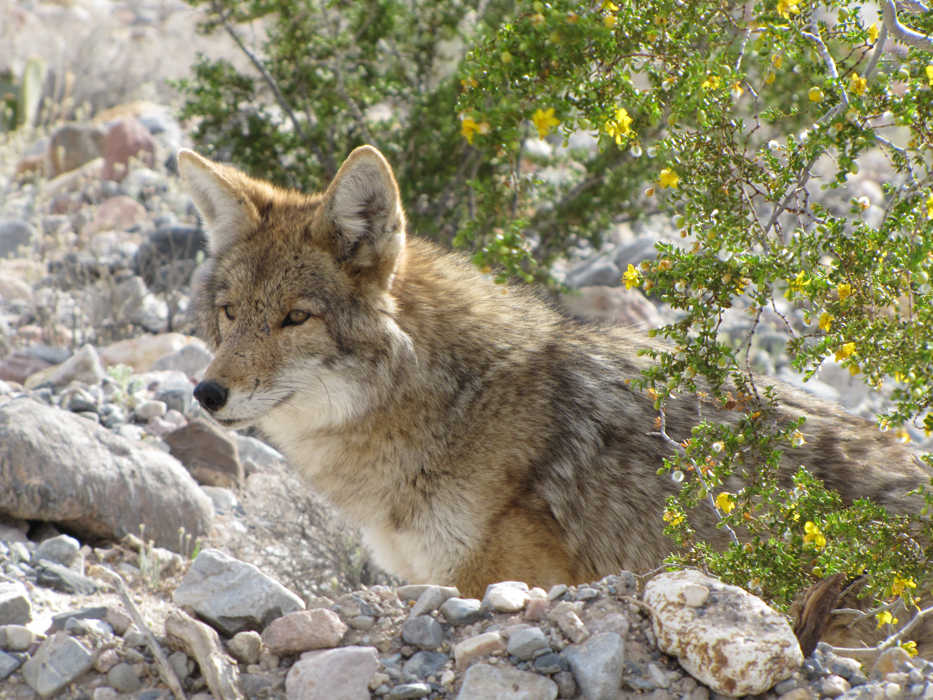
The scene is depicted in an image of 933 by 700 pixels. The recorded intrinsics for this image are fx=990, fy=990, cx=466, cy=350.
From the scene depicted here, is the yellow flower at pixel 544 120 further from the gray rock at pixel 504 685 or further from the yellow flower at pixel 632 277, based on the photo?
the gray rock at pixel 504 685

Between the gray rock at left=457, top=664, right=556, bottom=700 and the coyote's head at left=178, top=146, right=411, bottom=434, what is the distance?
158 centimetres

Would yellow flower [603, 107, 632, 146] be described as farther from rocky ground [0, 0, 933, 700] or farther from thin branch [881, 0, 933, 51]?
rocky ground [0, 0, 933, 700]

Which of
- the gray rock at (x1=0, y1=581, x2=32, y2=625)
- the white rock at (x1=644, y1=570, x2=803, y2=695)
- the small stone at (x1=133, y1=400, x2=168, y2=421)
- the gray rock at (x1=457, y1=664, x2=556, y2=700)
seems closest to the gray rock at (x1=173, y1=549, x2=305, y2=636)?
the gray rock at (x1=0, y1=581, x2=32, y2=625)

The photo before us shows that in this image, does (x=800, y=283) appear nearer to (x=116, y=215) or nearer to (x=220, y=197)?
(x=220, y=197)

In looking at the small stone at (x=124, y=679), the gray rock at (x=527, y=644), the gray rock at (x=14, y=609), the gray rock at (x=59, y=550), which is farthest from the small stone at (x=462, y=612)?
the gray rock at (x=59, y=550)

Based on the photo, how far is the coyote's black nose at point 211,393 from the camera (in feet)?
13.2

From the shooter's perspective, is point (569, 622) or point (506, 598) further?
point (506, 598)

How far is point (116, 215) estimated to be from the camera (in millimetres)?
10789

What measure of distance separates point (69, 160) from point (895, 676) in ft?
38.7

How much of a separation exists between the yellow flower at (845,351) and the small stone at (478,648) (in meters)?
1.34

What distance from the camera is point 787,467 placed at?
13.1 feet

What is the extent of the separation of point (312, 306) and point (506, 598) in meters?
1.57

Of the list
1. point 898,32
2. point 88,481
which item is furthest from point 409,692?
point 88,481

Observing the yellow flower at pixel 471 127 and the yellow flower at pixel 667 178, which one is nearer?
the yellow flower at pixel 667 178
